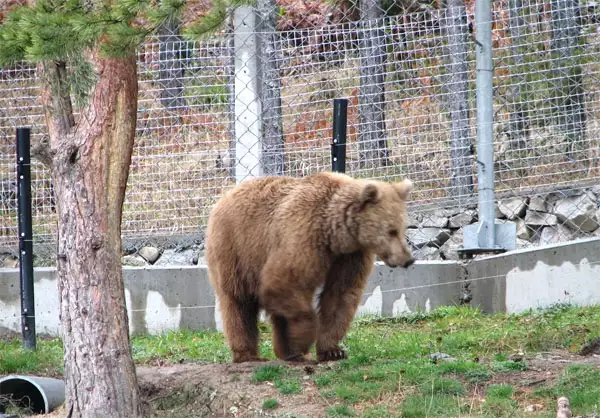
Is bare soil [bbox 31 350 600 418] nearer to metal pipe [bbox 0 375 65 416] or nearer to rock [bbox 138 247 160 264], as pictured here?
metal pipe [bbox 0 375 65 416]

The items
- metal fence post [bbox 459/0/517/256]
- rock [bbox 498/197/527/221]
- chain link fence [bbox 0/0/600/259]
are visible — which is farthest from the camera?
rock [bbox 498/197/527/221]

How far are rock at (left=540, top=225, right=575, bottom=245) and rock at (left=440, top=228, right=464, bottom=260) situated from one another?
840 millimetres

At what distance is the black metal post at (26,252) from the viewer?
942 centimetres

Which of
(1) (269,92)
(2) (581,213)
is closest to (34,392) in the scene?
(1) (269,92)

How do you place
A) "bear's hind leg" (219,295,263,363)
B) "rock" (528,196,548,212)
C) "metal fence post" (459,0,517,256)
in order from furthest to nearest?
1. "rock" (528,196,548,212)
2. "metal fence post" (459,0,517,256)
3. "bear's hind leg" (219,295,263,363)

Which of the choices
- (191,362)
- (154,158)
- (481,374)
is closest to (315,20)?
(154,158)

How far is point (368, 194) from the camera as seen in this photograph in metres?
8.05

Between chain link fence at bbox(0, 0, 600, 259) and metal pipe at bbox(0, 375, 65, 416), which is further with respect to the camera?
chain link fence at bbox(0, 0, 600, 259)

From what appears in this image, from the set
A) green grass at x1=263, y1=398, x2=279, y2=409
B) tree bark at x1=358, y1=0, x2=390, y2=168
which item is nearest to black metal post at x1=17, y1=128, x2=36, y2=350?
green grass at x1=263, y1=398, x2=279, y2=409

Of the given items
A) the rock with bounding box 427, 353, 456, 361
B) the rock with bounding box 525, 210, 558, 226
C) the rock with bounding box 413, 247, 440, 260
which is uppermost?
the rock with bounding box 525, 210, 558, 226

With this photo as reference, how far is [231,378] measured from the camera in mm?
7676

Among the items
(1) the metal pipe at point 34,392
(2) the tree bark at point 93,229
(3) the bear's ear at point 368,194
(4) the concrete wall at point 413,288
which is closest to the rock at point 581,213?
(4) the concrete wall at point 413,288

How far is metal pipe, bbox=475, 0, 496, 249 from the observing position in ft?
32.5

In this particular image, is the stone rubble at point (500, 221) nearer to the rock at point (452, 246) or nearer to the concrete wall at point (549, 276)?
the rock at point (452, 246)
